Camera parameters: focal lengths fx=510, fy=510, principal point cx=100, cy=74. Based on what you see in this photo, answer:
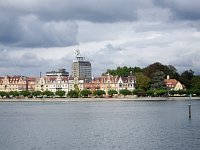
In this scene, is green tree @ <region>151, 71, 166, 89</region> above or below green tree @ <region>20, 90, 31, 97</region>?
above

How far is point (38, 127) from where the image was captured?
53906 millimetres

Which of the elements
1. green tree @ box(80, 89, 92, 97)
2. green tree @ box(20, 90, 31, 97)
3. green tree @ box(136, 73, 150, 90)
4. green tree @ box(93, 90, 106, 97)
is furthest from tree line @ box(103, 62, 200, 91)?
green tree @ box(20, 90, 31, 97)

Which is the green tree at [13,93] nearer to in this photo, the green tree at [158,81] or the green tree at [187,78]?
the green tree at [158,81]

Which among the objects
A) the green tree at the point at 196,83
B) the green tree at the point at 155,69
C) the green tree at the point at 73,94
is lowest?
the green tree at the point at 73,94

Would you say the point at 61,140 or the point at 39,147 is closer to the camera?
the point at 39,147

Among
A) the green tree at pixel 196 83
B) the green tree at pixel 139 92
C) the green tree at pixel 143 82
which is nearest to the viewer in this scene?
the green tree at pixel 139 92

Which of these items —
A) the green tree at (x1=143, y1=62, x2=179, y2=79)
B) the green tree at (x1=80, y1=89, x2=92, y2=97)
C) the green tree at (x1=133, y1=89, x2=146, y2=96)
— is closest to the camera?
the green tree at (x1=133, y1=89, x2=146, y2=96)

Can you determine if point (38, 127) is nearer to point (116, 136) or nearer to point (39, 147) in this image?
point (116, 136)

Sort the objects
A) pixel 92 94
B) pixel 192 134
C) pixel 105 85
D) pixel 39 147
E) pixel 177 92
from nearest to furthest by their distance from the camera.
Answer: pixel 39 147, pixel 192 134, pixel 177 92, pixel 92 94, pixel 105 85

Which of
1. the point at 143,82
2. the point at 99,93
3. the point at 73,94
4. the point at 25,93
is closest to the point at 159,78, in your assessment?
the point at 143,82

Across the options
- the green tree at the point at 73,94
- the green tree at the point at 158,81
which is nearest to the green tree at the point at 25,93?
the green tree at the point at 73,94

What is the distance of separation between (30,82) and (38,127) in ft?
467

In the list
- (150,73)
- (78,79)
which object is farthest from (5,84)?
(150,73)

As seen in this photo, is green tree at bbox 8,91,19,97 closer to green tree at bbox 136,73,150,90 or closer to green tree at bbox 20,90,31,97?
green tree at bbox 20,90,31,97
